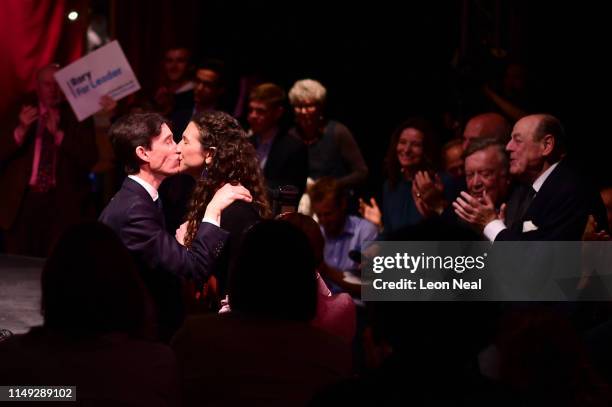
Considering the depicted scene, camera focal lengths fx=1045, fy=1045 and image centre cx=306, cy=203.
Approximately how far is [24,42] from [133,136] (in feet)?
9.93

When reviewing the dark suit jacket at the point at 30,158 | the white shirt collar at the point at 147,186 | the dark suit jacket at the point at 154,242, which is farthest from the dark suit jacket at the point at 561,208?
the dark suit jacket at the point at 30,158

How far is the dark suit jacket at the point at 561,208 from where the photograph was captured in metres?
3.56

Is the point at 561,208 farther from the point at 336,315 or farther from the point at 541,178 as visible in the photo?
the point at 336,315

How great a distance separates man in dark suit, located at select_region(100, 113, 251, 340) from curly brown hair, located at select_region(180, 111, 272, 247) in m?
0.07

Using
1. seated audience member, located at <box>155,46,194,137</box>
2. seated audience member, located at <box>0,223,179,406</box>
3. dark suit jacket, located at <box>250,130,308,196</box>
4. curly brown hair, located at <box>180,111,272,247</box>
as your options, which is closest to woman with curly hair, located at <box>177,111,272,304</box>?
curly brown hair, located at <box>180,111,272,247</box>

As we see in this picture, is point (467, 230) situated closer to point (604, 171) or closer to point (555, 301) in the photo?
point (555, 301)

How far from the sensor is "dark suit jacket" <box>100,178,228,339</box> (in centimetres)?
305

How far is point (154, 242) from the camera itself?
9.98ft

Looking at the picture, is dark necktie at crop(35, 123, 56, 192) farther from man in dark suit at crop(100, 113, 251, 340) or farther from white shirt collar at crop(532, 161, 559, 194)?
white shirt collar at crop(532, 161, 559, 194)

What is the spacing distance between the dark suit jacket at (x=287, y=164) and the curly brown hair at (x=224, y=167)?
151 cm

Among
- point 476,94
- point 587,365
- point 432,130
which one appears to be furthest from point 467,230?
point 476,94

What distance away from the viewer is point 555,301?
3510 millimetres

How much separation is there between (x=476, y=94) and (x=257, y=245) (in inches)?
148

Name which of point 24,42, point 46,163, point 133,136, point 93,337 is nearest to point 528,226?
point 133,136
